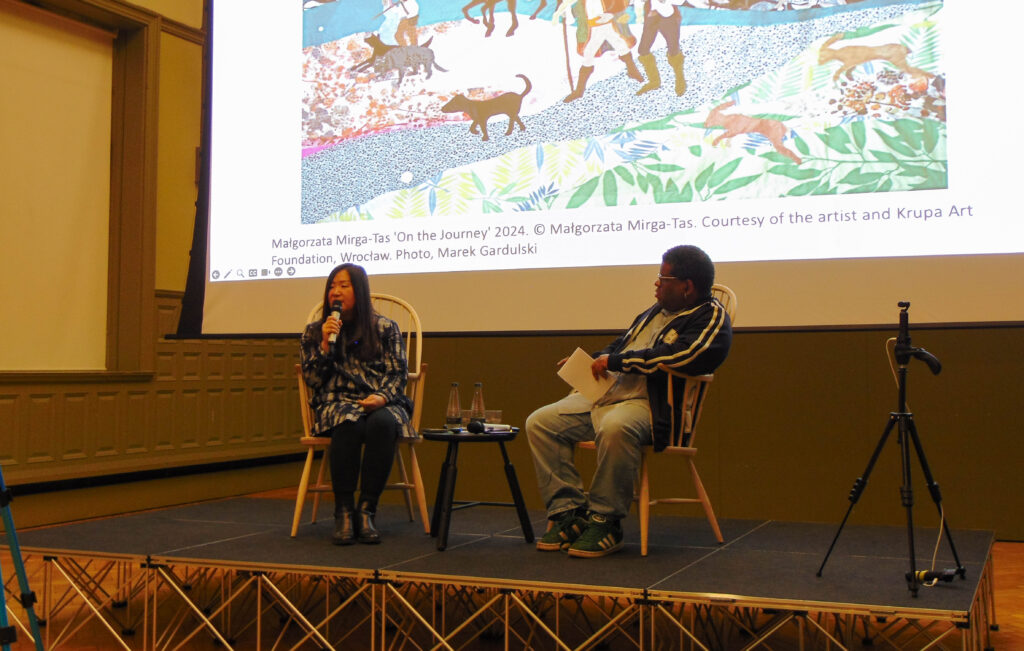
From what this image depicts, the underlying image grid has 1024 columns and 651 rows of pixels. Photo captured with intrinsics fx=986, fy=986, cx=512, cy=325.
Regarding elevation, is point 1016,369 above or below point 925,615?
above

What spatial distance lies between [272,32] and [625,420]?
104 inches

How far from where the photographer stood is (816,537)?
126 inches

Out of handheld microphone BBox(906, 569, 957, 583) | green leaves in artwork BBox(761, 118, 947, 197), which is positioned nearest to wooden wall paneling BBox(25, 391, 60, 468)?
green leaves in artwork BBox(761, 118, 947, 197)

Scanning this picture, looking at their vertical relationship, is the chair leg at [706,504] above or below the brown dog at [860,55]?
below

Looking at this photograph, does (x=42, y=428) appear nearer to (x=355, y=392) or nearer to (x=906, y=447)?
(x=355, y=392)

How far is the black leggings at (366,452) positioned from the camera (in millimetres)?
3051

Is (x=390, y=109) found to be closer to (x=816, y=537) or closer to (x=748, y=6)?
(x=748, y=6)

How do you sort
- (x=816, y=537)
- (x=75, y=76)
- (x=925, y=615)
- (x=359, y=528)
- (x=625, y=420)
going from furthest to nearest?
(x=75, y=76) < (x=816, y=537) < (x=359, y=528) < (x=625, y=420) < (x=925, y=615)

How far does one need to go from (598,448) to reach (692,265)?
2.02 ft

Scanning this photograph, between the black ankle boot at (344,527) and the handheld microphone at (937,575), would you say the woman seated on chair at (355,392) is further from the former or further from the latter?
the handheld microphone at (937,575)

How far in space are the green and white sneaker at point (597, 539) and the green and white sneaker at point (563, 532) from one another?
0.19 feet

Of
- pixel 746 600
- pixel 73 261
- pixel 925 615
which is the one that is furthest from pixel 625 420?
pixel 73 261

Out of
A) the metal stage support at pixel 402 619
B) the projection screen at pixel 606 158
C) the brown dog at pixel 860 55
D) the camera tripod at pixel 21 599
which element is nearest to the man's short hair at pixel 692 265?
the projection screen at pixel 606 158

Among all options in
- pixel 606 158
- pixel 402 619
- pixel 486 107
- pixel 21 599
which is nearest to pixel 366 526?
pixel 402 619
